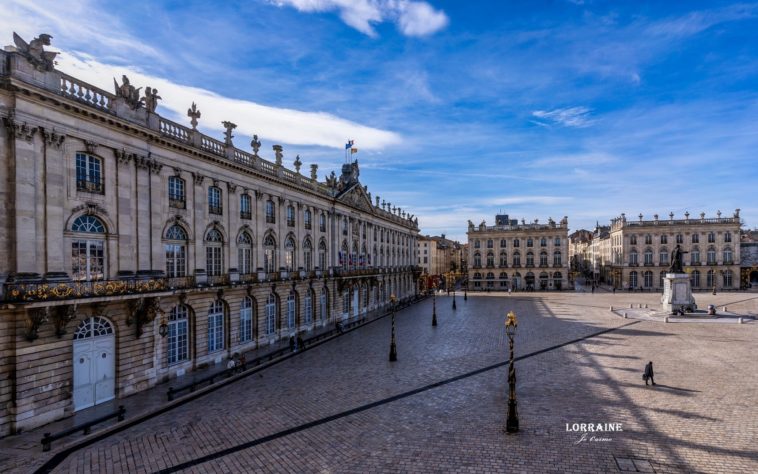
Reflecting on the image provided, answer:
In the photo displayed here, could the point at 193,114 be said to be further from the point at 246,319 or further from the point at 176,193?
the point at 246,319

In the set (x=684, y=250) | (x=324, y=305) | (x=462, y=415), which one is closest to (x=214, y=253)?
(x=324, y=305)

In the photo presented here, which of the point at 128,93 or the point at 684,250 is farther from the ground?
the point at 128,93

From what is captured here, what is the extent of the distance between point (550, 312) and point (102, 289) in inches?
1868

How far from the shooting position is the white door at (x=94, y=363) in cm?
1984

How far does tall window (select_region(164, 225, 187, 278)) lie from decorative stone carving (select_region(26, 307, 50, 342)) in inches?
306

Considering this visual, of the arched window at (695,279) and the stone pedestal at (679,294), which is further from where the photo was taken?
the arched window at (695,279)

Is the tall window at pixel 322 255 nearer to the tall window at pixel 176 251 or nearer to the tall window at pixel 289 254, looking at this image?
the tall window at pixel 289 254

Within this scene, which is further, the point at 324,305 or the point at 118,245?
the point at 324,305

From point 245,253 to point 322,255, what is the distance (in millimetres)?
13163

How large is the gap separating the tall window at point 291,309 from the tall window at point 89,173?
19.1 m

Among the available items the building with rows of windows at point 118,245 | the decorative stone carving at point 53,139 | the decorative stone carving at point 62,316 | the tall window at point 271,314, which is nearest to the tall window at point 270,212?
the building with rows of windows at point 118,245

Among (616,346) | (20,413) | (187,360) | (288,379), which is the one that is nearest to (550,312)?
(616,346)

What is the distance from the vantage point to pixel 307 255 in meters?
41.4

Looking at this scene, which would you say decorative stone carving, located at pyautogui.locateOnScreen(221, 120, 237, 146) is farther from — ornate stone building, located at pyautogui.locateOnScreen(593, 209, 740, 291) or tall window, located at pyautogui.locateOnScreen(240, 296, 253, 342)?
ornate stone building, located at pyautogui.locateOnScreen(593, 209, 740, 291)
